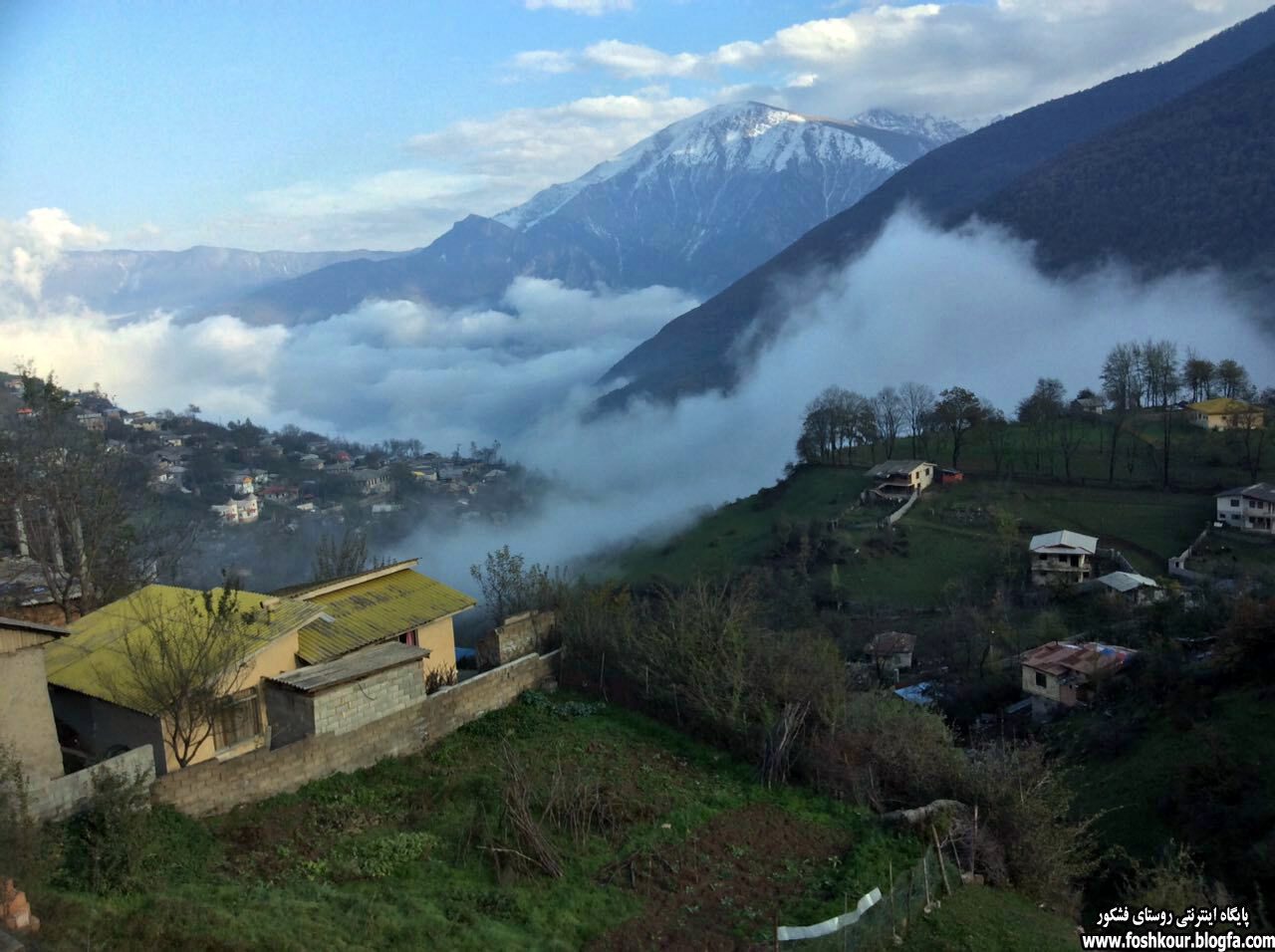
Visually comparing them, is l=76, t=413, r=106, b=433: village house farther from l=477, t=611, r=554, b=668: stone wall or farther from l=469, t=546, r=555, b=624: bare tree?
l=477, t=611, r=554, b=668: stone wall

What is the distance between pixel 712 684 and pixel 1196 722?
1109cm

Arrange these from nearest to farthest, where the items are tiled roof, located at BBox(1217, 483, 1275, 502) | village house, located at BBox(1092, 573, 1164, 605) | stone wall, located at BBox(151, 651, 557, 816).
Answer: stone wall, located at BBox(151, 651, 557, 816)
village house, located at BBox(1092, 573, 1164, 605)
tiled roof, located at BBox(1217, 483, 1275, 502)

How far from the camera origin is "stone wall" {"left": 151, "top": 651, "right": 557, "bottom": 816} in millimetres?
11266

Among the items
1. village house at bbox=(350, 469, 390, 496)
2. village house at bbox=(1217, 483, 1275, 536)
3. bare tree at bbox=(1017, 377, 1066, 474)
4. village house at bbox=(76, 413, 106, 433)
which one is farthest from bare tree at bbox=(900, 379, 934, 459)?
village house at bbox=(350, 469, 390, 496)

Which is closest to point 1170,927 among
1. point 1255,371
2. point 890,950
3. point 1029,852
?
point 1029,852

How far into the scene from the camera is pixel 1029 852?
39.0 feet

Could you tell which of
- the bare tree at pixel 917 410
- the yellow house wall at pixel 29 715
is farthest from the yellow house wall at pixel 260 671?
the bare tree at pixel 917 410

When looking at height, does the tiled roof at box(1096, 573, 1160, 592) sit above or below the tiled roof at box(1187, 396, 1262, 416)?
below

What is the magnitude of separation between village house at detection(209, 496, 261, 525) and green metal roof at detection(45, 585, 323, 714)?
180 feet

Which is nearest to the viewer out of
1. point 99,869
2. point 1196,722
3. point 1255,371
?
point 99,869

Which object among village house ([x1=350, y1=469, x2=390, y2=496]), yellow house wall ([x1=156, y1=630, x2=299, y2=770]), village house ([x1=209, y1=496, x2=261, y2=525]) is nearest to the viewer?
yellow house wall ([x1=156, y1=630, x2=299, y2=770])

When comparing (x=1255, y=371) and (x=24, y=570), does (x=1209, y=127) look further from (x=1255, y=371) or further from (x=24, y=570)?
(x=24, y=570)

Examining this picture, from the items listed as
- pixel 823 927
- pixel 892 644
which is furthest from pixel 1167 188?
pixel 823 927

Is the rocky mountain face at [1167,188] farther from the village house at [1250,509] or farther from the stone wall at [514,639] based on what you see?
the stone wall at [514,639]
